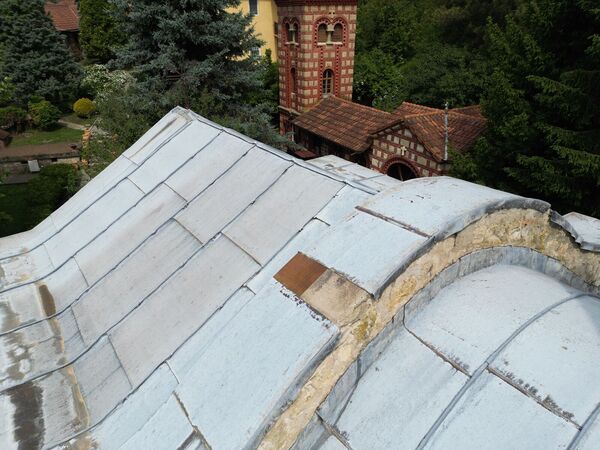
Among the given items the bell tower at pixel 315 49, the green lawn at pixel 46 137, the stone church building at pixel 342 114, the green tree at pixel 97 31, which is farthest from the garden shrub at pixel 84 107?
the bell tower at pixel 315 49

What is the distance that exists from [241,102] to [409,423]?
1281cm

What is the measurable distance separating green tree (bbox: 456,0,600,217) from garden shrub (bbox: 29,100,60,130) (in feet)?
77.1

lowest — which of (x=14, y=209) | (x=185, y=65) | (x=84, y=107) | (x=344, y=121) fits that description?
(x=84, y=107)

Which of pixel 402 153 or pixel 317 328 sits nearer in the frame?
pixel 317 328

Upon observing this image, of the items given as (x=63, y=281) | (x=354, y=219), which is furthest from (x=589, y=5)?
(x=63, y=281)

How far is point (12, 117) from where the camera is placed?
23703mm

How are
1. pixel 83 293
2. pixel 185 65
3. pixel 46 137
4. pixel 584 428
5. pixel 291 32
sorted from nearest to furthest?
pixel 584 428, pixel 83 293, pixel 185 65, pixel 291 32, pixel 46 137

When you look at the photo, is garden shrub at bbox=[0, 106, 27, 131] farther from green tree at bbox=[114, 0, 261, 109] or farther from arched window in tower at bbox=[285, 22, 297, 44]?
arched window in tower at bbox=[285, 22, 297, 44]

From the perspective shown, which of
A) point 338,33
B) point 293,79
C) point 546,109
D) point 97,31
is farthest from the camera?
point 97,31

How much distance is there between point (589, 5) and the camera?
24.5 feet

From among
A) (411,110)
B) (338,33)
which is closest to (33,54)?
(338,33)

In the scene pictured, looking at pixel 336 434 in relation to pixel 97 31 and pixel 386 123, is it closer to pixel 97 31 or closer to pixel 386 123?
pixel 386 123

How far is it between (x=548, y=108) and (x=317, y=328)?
29.2 ft

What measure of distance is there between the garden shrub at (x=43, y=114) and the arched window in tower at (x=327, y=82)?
1572cm
